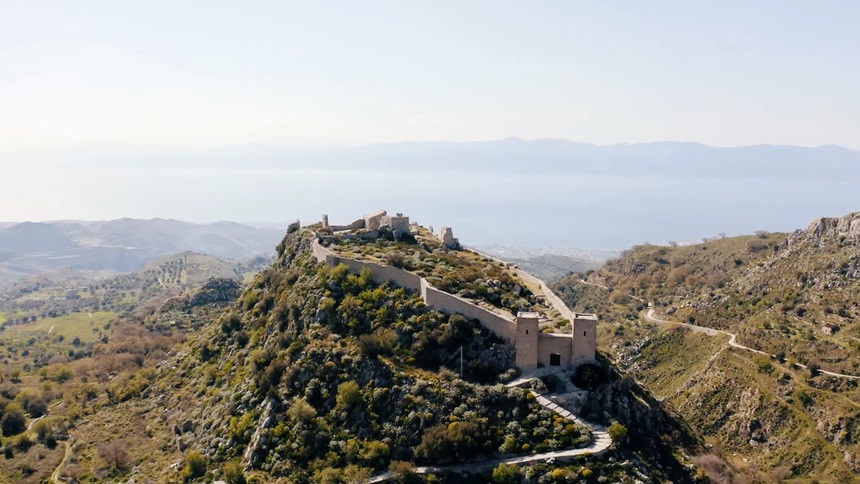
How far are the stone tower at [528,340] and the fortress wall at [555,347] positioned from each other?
433 millimetres

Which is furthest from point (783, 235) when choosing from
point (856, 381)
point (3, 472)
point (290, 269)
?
point (3, 472)

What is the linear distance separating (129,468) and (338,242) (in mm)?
23405

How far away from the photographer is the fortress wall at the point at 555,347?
38.2 metres

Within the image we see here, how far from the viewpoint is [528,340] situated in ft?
125

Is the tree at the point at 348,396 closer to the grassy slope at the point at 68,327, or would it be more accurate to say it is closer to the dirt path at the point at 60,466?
the dirt path at the point at 60,466

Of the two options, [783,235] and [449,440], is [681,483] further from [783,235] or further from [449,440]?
[783,235]

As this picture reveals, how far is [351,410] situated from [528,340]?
11.3 meters

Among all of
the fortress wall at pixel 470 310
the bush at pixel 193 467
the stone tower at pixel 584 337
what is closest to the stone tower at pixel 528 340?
the fortress wall at pixel 470 310

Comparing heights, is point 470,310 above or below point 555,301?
above

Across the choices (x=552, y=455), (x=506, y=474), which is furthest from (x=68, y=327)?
(x=552, y=455)

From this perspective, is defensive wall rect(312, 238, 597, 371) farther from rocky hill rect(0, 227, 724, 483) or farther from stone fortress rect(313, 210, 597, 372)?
rocky hill rect(0, 227, 724, 483)

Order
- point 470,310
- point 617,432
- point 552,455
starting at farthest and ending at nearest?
1. point 470,310
2. point 617,432
3. point 552,455

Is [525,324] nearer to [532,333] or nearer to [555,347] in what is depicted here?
[532,333]

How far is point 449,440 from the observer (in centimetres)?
3462
